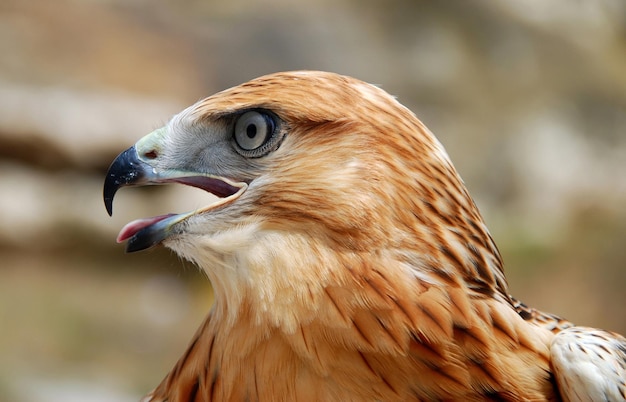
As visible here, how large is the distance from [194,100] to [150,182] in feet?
22.4

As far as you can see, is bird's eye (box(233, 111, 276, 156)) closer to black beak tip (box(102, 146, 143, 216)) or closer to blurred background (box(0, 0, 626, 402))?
black beak tip (box(102, 146, 143, 216))

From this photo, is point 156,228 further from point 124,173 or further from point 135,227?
point 124,173

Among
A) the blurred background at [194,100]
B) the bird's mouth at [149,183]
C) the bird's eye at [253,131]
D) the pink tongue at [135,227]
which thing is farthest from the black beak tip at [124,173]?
the blurred background at [194,100]

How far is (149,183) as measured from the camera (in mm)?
2320

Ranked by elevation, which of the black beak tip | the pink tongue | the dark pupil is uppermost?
the dark pupil

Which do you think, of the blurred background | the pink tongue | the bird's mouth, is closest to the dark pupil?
the bird's mouth

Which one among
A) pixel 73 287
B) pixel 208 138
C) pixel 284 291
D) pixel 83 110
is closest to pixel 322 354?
pixel 284 291

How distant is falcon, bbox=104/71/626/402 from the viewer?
2064 mm

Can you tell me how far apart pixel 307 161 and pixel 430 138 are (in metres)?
0.39

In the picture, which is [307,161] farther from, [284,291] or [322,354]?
[322,354]

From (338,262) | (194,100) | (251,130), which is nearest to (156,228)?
(251,130)

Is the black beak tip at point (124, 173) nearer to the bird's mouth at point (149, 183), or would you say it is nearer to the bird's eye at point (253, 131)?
the bird's mouth at point (149, 183)

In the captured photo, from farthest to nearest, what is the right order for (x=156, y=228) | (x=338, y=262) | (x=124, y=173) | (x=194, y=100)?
1. (x=194, y=100)
2. (x=124, y=173)
3. (x=156, y=228)
4. (x=338, y=262)

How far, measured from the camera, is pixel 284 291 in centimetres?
208
